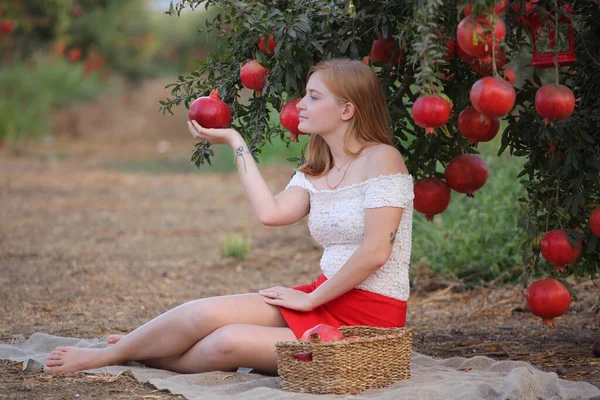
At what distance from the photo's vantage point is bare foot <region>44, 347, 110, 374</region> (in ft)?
9.55

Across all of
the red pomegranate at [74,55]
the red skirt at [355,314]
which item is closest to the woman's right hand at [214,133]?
the red skirt at [355,314]

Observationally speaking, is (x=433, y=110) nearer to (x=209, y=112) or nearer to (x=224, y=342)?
(x=209, y=112)

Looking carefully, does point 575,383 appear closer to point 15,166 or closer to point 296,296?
point 296,296

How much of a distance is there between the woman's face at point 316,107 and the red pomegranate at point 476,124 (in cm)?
44

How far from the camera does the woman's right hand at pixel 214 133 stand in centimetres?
283

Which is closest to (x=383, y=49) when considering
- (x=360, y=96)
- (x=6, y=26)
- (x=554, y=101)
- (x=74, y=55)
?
(x=360, y=96)

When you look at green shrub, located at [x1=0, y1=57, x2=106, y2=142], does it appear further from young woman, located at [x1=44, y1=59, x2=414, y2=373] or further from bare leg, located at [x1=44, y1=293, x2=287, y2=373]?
young woman, located at [x1=44, y1=59, x2=414, y2=373]

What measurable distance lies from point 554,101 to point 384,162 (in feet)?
2.12

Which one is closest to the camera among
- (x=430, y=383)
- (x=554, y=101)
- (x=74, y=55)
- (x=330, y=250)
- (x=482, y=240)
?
(x=554, y=101)

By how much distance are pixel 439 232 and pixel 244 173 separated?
7.54 ft

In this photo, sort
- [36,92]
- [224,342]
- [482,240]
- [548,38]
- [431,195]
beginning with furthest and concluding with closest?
1. [36,92]
2. [482,240]
3. [431,195]
4. [224,342]
5. [548,38]

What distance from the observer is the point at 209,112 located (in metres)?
2.82

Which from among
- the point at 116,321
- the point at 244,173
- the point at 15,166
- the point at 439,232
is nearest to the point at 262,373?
the point at 244,173

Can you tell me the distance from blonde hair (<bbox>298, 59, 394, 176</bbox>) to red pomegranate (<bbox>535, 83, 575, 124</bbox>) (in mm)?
643
